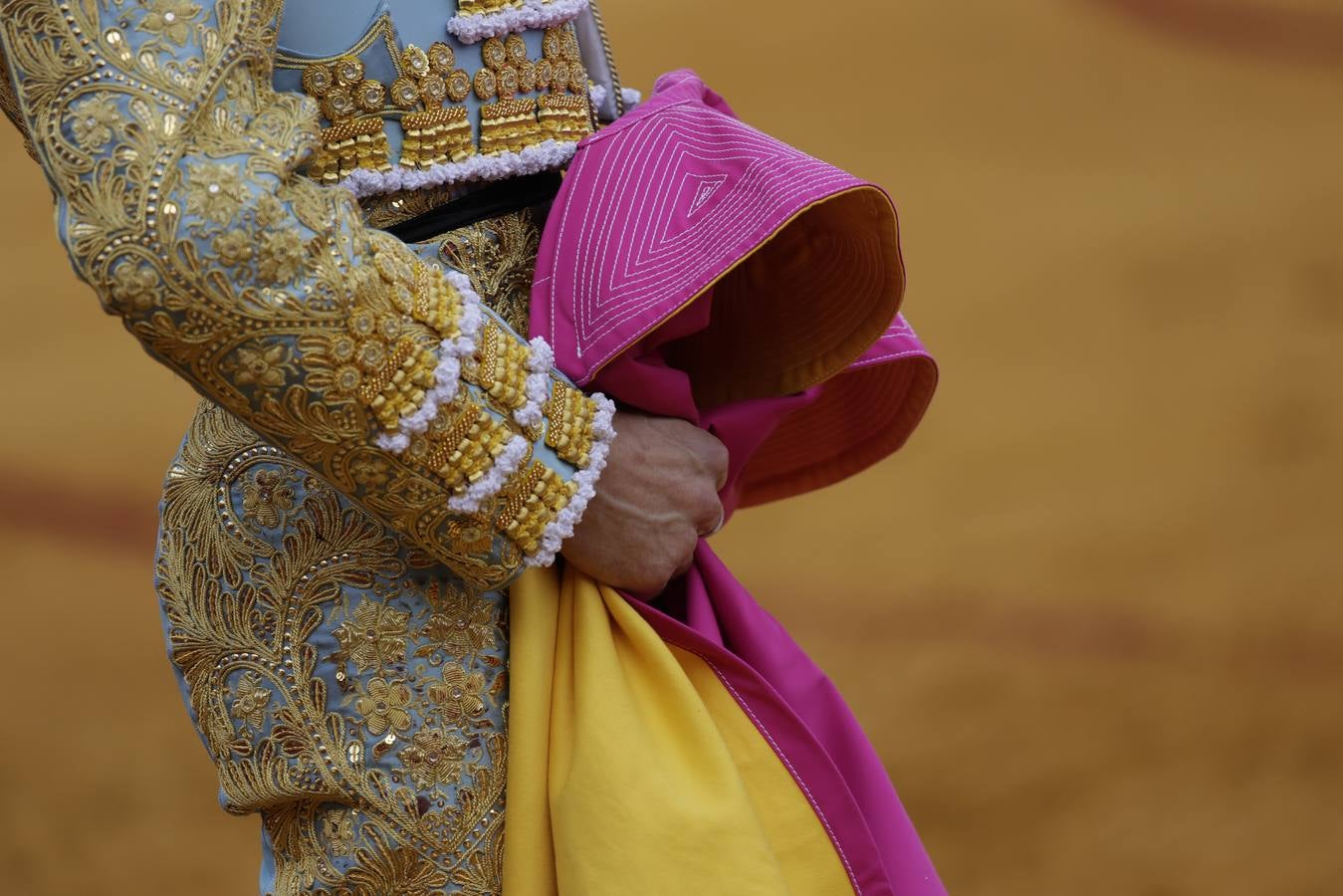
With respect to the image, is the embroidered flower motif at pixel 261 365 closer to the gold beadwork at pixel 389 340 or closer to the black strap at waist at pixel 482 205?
the gold beadwork at pixel 389 340

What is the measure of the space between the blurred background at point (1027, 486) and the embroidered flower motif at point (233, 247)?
2110mm

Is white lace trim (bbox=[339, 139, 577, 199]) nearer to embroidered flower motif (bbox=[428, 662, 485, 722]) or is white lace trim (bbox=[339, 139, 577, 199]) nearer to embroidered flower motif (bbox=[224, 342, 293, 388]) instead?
embroidered flower motif (bbox=[224, 342, 293, 388])

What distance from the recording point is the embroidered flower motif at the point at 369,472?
0.70m

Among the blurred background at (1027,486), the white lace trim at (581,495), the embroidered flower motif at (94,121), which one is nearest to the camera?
the embroidered flower motif at (94,121)

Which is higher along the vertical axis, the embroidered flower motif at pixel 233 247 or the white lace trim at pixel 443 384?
the embroidered flower motif at pixel 233 247

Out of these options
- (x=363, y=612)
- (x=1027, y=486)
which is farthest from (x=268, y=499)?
(x=1027, y=486)

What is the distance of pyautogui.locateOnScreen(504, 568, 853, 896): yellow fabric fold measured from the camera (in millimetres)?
737

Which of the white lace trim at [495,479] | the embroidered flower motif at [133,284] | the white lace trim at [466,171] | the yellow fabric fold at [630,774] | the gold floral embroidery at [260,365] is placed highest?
the white lace trim at [466,171]

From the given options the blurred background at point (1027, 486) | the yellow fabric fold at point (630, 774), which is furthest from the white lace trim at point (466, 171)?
the blurred background at point (1027, 486)

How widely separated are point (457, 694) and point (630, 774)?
0.32 feet

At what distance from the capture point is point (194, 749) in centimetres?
269

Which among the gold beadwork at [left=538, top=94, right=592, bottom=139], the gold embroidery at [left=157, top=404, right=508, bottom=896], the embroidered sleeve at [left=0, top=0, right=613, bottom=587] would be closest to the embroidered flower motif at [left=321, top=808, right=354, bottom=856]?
the gold embroidery at [left=157, top=404, right=508, bottom=896]

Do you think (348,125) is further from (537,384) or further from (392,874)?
(392,874)

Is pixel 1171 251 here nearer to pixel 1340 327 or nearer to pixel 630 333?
pixel 1340 327
